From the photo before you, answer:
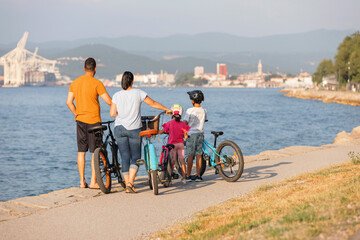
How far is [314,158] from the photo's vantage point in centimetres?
1192

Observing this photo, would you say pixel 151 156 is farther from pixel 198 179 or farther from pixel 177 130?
pixel 198 179

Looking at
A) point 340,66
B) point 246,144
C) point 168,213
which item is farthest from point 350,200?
point 340,66

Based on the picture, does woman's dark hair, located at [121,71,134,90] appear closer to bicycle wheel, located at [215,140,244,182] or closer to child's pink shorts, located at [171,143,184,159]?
child's pink shorts, located at [171,143,184,159]

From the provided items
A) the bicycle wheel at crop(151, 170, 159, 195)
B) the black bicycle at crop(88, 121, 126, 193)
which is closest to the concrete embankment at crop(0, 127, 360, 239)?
the bicycle wheel at crop(151, 170, 159, 195)

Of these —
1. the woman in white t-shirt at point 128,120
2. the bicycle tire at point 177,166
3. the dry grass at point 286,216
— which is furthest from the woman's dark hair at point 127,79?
the dry grass at point 286,216

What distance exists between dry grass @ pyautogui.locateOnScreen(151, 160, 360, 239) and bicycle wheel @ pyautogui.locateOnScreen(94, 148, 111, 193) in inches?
71.3

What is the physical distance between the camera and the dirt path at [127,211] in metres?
5.80

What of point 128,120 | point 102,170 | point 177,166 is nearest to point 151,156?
point 128,120

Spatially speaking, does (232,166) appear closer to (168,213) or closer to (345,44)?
(168,213)

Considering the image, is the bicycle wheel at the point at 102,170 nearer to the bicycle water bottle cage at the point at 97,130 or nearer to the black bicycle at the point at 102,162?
the black bicycle at the point at 102,162

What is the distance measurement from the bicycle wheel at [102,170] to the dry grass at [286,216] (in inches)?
71.3

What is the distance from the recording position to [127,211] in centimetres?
673

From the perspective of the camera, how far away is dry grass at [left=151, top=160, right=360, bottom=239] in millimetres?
4582

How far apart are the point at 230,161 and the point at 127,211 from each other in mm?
2509
